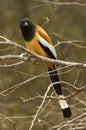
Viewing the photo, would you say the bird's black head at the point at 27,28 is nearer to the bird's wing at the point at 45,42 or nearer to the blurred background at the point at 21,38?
the bird's wing at the point at 45,42

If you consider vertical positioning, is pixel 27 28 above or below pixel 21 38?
above

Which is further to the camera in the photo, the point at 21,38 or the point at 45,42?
the point at 21,38

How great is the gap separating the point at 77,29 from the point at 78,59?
1.60 m

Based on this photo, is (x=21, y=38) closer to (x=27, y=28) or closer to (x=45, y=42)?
(x=27, y=28)

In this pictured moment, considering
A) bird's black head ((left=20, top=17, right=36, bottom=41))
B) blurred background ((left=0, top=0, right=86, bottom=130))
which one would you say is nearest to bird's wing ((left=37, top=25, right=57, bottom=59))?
bird's black head ((left=20, top=17, right=36, bottom=41))

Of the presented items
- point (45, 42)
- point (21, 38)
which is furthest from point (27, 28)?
point (21, 38)

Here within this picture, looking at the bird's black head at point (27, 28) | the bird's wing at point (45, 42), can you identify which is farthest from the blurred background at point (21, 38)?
the bird's wing at point (45, 42)

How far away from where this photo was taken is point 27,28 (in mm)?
5969

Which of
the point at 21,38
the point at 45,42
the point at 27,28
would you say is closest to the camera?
the point at 45,42

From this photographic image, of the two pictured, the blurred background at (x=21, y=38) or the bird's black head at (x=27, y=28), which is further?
the blurred background at (x=21, y=38)

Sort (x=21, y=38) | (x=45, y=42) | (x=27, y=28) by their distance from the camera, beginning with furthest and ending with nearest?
(x=21, y=38) → (x=27, y=28) → (x=45, y=42)

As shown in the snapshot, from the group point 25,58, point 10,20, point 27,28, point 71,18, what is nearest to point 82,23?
point 71,18

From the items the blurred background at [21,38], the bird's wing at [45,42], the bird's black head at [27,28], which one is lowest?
the blurred background at [21,38]

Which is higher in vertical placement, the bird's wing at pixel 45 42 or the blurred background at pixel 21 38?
the bird's wing at pixel 45 42
